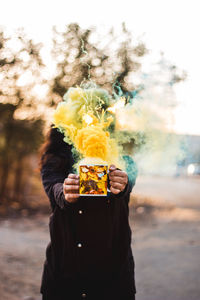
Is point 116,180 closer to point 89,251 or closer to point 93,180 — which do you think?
point 93,180

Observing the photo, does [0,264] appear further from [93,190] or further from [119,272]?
[93,190]

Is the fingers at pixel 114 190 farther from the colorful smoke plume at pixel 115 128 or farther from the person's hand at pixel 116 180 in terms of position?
the colorful smoke plume at pixel 115 128

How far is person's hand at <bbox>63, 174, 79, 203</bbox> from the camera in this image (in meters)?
2.14

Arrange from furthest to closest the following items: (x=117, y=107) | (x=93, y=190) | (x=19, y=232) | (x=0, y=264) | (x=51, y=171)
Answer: (x=19, y=232) → (x=0, y=264) → (x=51, y=171) → (x=117, y=107) → (x=93, y=190)

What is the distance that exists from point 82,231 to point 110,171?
59cm

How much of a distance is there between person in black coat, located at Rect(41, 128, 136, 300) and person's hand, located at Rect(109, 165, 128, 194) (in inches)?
7.6

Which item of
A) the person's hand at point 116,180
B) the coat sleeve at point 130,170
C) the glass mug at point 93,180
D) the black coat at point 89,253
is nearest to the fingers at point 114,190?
the person's hand at point 116,180

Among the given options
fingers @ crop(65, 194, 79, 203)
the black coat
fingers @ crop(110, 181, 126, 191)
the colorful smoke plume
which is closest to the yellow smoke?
the colorful smoke plume

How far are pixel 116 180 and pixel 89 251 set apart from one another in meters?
0.66

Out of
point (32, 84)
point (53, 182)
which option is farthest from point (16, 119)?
point (53, 182)

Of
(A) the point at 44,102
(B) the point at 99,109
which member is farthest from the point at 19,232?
(B) the point at 99,109

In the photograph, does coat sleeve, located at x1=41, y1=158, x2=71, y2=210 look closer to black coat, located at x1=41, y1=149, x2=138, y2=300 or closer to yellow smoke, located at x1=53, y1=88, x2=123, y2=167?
black coat, located at x1=41, y1=149, x2=138, y2=300

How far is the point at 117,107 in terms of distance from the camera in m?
2.42

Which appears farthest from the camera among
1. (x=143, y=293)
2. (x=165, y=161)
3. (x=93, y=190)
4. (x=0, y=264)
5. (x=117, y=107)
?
(x=0, y=264)
